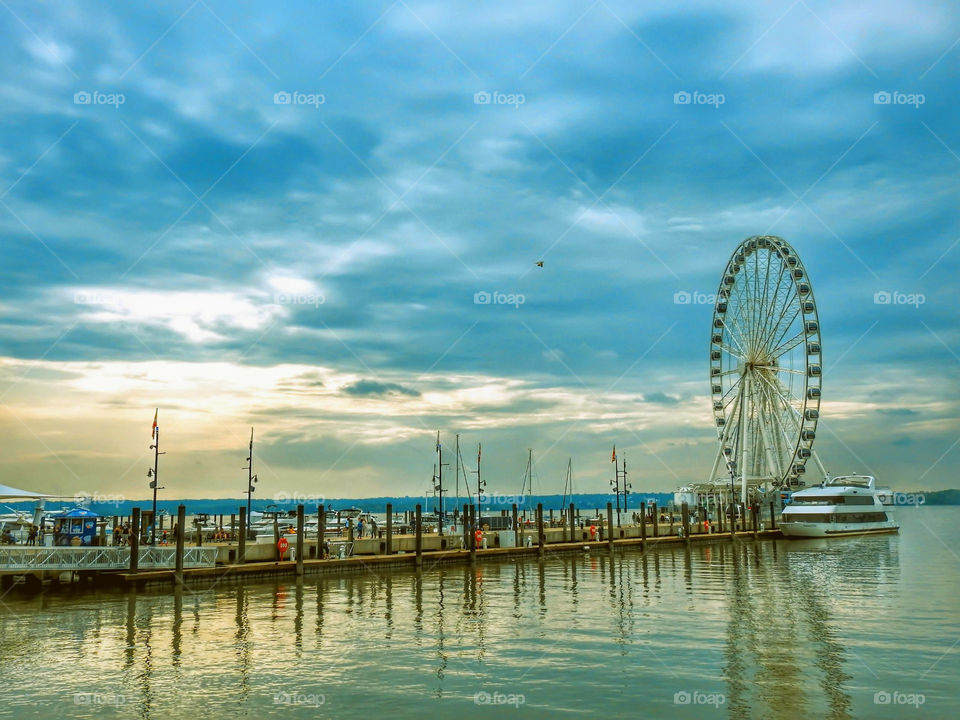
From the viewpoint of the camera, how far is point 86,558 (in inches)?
1797

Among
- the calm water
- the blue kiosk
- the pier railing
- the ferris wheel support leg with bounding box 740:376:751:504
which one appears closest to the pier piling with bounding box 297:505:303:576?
the calm water

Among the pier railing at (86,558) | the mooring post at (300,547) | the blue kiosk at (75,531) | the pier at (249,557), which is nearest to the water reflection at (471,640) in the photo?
the mooring post at (300,547)

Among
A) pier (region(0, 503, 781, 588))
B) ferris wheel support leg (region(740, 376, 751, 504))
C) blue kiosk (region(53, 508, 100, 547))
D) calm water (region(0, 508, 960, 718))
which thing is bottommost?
calm water (region(0, 508, 960, 718))

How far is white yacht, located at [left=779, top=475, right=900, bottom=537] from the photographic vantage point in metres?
101

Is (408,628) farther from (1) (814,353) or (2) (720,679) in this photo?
(1) (814,353)

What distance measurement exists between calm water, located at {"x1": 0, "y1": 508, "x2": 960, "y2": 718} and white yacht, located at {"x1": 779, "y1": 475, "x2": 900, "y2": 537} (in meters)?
49.5

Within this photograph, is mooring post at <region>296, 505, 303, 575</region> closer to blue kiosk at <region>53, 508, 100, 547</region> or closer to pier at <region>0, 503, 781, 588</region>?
pier at <region>0, 503, 781, 588</region>

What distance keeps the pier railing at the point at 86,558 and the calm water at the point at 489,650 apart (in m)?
1.64

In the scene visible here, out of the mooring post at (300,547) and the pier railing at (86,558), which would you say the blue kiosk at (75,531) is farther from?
the mooring post at (300,547)

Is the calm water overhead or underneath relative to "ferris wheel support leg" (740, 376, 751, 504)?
underneath

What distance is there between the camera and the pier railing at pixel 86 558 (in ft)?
145

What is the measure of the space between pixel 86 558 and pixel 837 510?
86.8 meters

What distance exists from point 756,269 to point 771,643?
69.7 meters

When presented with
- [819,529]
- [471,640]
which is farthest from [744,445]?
[471,640]
